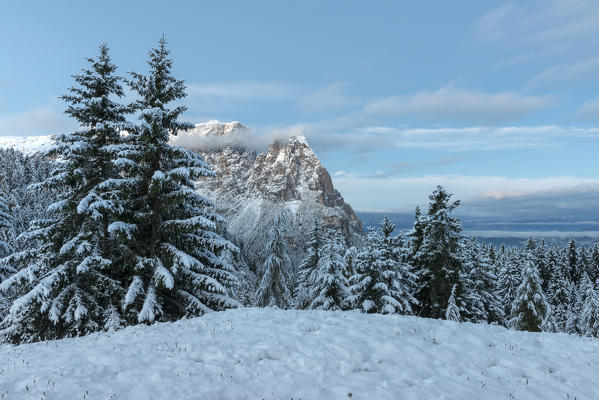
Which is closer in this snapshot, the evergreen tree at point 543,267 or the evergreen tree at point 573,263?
the evergreen tree at point 543,267

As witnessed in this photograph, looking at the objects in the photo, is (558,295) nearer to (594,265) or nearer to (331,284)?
(594,265)

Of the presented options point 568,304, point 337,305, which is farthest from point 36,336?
point 568,304

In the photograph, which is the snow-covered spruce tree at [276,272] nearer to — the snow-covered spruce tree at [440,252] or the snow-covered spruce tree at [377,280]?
the snow-covered spruce tree at [377,280]

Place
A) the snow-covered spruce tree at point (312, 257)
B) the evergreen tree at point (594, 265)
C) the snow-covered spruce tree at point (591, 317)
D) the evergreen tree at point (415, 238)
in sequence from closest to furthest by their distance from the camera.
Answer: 1. the evergreen tree at point (415, 238)
2. the snow-covered spruce tree at point (312, 257)
3. the snow-covered spruce tree at point (591, 317)
4. the evergreen tree at point (594, 265)

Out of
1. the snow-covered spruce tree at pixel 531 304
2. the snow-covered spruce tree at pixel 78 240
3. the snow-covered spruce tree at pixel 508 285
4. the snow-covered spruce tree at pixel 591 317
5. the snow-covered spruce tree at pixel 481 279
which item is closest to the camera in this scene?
the snow-covered spruce tree at pixel 78 240

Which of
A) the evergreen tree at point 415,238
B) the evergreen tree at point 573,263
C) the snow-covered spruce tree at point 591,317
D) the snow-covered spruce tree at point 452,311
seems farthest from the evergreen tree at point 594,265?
→ the snow-covered spruce tree at point 452,311

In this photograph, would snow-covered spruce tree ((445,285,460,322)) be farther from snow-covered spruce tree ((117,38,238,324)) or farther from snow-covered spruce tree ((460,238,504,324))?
snow-covered spruce tree ((117,38,238,324))

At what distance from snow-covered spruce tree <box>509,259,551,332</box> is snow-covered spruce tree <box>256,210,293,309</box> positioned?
25.5 meters

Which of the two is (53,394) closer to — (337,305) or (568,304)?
(337,305)

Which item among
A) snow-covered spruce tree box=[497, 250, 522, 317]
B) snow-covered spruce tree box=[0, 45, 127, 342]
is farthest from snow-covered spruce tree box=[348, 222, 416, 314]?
snow-covered spruce tree box=[497, 250, 522, 317]

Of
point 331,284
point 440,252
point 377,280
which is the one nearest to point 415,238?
point 440,252

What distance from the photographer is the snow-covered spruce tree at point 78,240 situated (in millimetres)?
12508

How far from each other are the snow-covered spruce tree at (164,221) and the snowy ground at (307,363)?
9.29 feet

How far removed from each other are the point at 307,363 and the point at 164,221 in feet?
30.7
